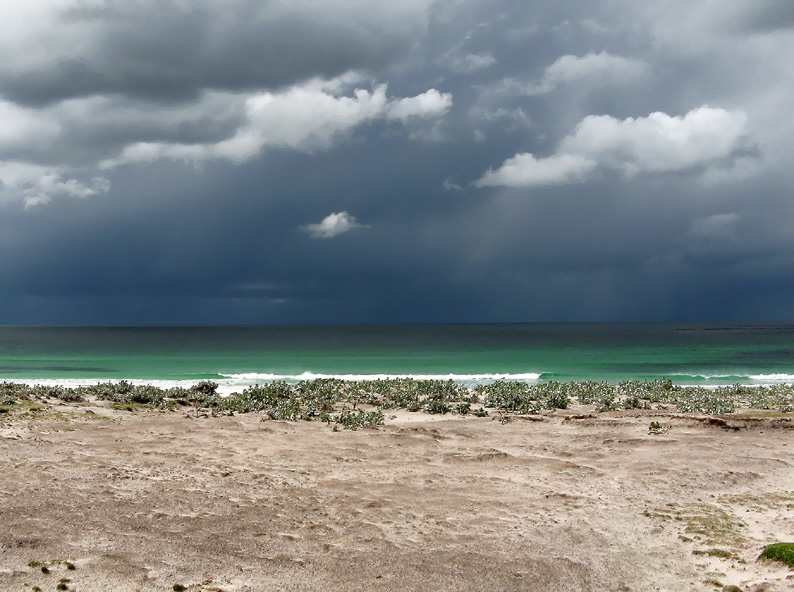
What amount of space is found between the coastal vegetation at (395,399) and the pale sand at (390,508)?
14.1 feet

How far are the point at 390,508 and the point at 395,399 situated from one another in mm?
14009

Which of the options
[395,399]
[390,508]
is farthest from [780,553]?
[395,399]

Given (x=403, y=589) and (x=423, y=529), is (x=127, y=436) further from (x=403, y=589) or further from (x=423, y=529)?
(x=403, y=589)

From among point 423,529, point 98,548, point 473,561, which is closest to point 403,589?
point 473,561

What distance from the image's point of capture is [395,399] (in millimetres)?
24828

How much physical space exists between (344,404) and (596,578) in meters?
16.9

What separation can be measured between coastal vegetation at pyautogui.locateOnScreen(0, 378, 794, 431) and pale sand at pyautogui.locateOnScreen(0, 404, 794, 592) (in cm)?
428

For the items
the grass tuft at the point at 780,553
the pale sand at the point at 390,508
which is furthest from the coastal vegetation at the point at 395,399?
the grass tuft at the point at 780,553

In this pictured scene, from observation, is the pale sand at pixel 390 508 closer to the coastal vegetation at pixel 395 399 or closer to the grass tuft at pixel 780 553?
the grass tuft at pixel 780 553

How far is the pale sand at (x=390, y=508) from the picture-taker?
26.6ft

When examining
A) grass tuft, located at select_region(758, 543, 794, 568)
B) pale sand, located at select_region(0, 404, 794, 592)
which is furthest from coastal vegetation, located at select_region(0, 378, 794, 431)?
grass tuft, located at select_region(758, 543, 794, 568)

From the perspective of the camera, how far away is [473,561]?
861cm

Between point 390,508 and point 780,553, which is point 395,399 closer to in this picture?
point 390,508

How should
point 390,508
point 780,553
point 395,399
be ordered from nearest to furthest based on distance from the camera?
point 780,553, point 390,508, point 395,399
